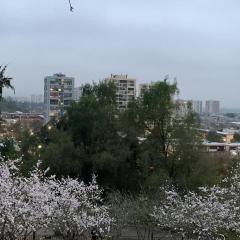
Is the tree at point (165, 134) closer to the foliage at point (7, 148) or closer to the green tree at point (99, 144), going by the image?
the green tree at point (99, 144)

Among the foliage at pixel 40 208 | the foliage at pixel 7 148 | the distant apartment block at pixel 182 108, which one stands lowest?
the foliage at pixel 40 208

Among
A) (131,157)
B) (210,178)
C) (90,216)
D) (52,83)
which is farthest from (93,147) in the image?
(52,83)

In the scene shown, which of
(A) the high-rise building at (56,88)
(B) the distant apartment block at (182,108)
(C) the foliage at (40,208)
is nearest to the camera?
(C) the foliage at (40,208)

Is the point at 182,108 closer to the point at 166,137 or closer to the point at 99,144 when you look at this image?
the point at 166,137

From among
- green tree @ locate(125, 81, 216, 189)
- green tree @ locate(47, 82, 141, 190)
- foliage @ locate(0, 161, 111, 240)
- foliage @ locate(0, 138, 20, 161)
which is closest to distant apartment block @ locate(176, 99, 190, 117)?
green tree @ locate(125, 81, 216, 189)

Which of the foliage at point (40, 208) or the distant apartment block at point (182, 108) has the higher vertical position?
the distant apartment block at point (182, 108)

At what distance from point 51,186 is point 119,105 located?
53.9 ft

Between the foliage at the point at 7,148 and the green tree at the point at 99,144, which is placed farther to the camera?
the green tree at the point at 99,144

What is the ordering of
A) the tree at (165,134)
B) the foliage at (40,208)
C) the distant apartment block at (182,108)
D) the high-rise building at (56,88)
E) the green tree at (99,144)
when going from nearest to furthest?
the foliage at (40,208), the green tree at (99,144), the tree at (165,134), the distant apartment block at (182,108), the high-rise building at (56,88)

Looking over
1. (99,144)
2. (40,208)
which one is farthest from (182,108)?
(40,208)

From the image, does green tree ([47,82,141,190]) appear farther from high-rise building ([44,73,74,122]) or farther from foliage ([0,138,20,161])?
high-rise building ([44,73,74,122])

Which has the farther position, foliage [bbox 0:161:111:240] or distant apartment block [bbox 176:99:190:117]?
distant apartment block [bbox 176:99:190:117]

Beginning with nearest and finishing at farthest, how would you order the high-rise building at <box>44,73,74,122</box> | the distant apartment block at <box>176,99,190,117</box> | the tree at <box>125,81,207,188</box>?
the tree at <box>125,81,207,188</box> < the distant apartment block at <box>176,99,190,117</box> < the high-rise building at <box>44,73,74,122</box>

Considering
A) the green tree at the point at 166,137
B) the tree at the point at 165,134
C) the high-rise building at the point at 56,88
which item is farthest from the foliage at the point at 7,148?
the high-rise building at the point at 56,88
